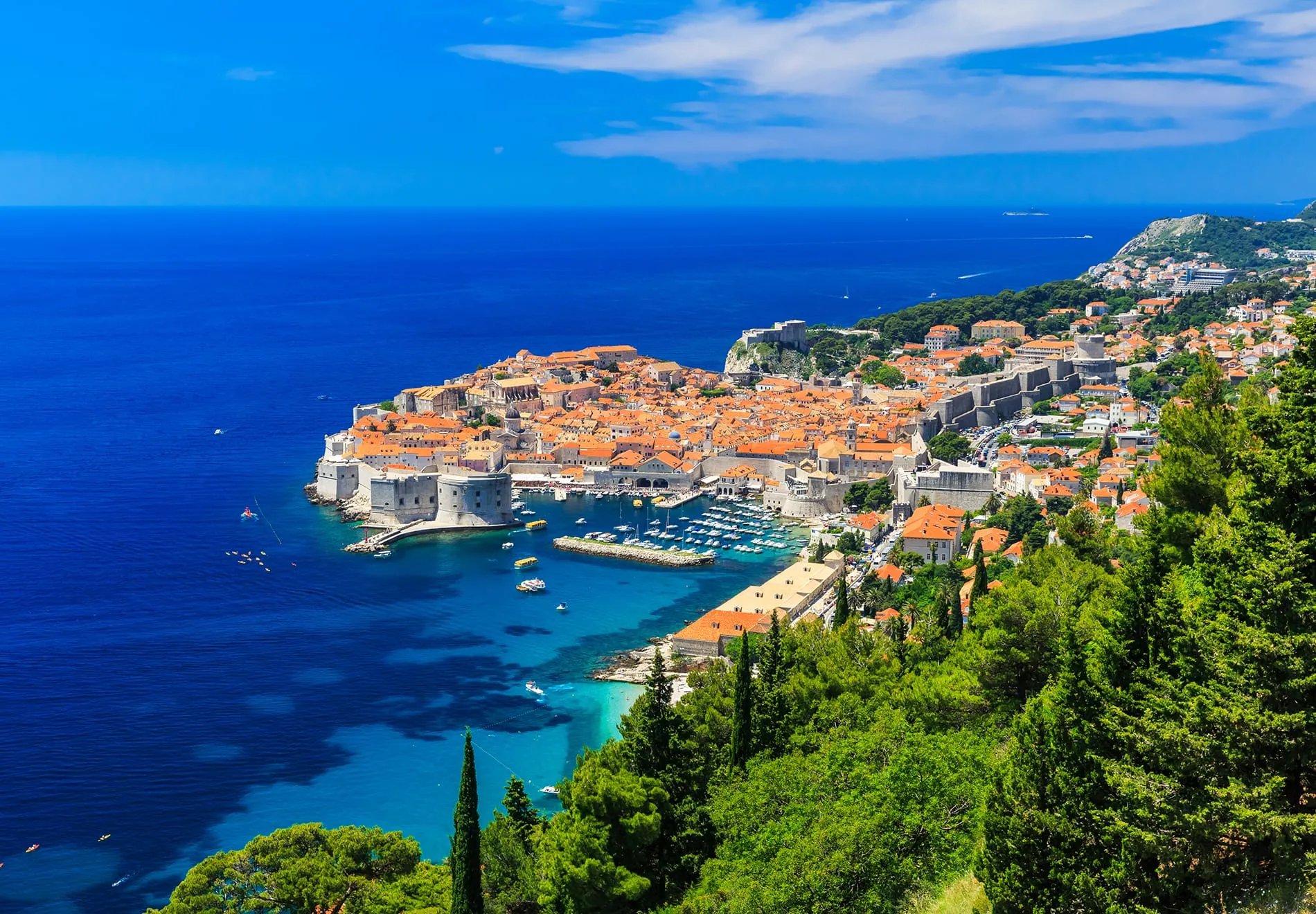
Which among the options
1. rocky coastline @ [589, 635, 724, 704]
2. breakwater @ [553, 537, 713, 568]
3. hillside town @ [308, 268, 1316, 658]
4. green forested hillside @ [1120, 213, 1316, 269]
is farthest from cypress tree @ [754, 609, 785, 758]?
green forested hillside @ [1120, 213, 1316, 269]

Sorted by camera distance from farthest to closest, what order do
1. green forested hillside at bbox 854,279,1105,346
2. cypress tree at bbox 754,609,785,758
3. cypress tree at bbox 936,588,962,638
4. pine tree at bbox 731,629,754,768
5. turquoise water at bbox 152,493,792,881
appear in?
green forested hillside at bbox 854,279,1105,346 → turquoise water at bbox 152,493,792,881 → cypress tree at bbox 936,588,962,638 → cypress tree at bbox 754,609,785,758 → pine tree at bbox 731,629,754,768

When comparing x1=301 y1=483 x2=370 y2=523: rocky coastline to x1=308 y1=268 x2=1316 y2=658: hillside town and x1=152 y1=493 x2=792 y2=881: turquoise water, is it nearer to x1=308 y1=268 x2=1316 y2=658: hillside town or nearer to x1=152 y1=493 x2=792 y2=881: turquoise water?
x1=308 y1=268 x2=1316 y2=658: hillside town

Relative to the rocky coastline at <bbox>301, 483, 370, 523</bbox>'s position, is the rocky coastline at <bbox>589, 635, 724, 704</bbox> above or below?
below

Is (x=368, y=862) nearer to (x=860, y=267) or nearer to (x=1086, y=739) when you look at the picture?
(x=1086, y=739)

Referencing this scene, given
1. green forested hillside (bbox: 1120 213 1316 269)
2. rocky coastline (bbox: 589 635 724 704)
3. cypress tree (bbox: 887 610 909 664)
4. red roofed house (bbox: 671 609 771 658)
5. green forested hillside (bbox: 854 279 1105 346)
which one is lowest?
rocky coastline (bbox: 589 635 724 704)

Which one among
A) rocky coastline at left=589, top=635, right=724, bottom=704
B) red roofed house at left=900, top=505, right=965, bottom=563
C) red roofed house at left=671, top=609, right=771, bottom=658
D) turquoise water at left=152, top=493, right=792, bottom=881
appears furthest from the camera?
red roofed house at left=900, top=505, right=965, bottom=563
